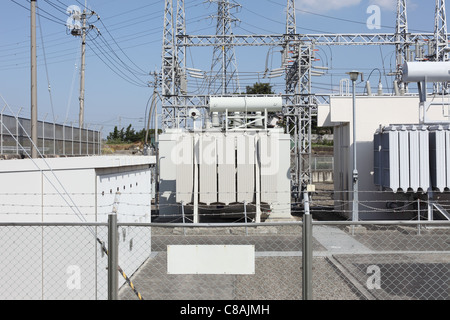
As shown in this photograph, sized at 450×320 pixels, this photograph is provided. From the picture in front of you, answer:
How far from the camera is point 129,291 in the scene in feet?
31.7

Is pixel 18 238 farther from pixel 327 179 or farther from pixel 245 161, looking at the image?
pixel 327 179

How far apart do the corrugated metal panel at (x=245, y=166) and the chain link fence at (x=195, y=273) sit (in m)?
4.48

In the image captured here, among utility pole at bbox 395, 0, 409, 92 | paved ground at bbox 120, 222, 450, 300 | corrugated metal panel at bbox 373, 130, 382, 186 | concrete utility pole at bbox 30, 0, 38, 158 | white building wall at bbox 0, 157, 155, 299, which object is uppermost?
utility pole at bbox 395, 0, 409, 92

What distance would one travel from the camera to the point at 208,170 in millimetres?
19891

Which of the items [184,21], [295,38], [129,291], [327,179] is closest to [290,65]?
[295,38]

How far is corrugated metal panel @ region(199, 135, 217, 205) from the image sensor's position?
19797 millimetres

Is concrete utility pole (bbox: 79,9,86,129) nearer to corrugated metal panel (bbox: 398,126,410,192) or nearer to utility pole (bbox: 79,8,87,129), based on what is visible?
utility pole (bbox: 79,8,87,129)

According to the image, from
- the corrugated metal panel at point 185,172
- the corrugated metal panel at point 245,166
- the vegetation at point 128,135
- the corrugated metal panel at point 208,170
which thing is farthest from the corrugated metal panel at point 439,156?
the vegetation at point 128,135

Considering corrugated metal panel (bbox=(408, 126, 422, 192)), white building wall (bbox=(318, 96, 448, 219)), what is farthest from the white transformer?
corrugated metal panel (bbox=(408, 126, 422, 192))

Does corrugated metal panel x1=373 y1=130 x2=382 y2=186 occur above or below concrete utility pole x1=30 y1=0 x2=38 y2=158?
below

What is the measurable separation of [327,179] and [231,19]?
645 inches

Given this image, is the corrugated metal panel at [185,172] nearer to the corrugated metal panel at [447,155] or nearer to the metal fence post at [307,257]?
the corrugated metal panel at [447,155]

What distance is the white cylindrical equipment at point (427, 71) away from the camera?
1841 cm

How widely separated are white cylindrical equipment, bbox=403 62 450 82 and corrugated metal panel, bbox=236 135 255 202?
259 inches
